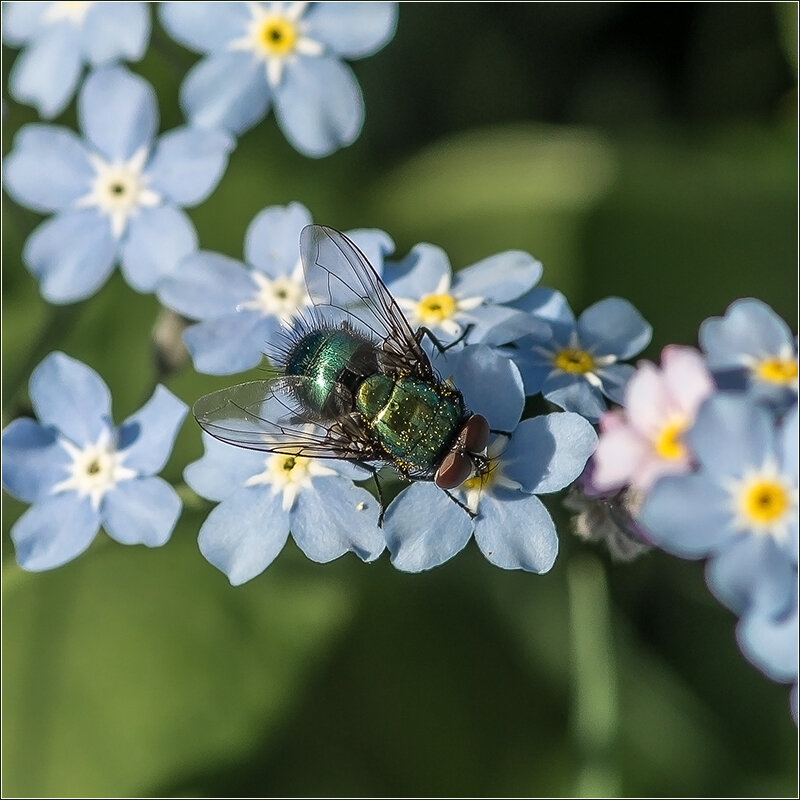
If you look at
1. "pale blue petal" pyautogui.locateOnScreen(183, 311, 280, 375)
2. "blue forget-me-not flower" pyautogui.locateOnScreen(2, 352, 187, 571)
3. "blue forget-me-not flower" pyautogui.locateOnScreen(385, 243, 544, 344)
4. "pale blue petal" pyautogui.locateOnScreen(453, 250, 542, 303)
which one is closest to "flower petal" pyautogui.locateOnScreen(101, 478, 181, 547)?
"blue forget-me-not flower" pyautogui.locateOnScreen(2, 352, 187, 571)

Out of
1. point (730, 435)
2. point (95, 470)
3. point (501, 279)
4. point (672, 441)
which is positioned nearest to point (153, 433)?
point (95, 470)

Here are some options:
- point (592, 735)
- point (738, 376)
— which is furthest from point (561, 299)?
point (592, 735)

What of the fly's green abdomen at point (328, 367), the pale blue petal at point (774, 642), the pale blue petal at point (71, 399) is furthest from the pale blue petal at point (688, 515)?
the pale blue petal at point (71, 399)

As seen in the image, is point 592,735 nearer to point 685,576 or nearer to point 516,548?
point 685,576

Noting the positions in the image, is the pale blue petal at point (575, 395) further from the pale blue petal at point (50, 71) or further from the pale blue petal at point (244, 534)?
the pale blue petal at point (50, 71)

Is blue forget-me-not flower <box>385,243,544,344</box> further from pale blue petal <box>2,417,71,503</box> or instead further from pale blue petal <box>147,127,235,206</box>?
pale blue petal <box>2,417,71,503</box>

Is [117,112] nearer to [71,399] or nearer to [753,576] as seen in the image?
[71,399]
